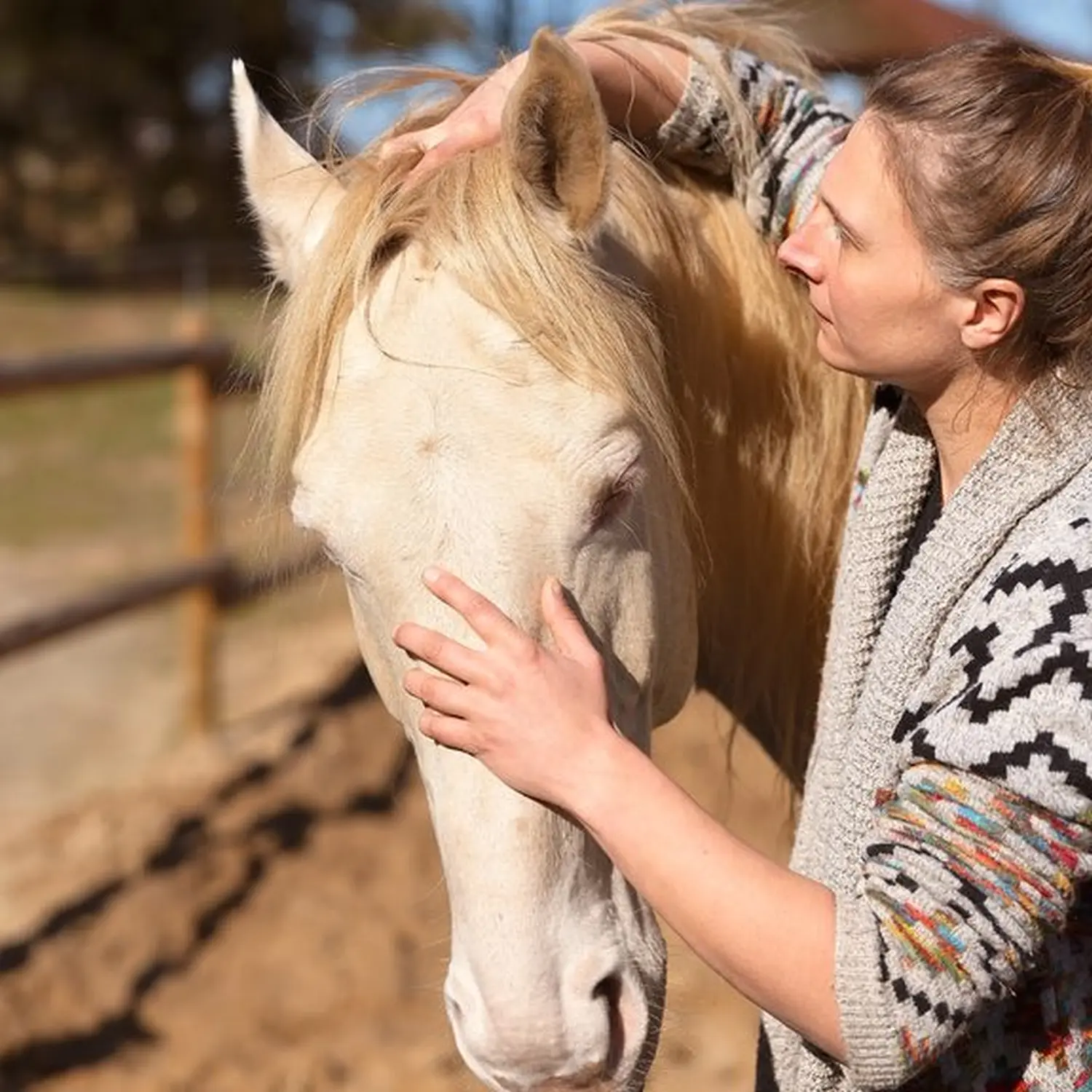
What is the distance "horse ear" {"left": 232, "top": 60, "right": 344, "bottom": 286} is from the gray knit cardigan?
0.69 meters

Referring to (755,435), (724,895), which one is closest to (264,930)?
(755,435)

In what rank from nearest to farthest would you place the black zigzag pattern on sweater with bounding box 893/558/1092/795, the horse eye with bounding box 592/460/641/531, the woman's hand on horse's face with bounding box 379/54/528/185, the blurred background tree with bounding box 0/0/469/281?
the black zigzag pattern on sweater with bounding box 893/558/1092/795
the horse eye with bounding box 592/460/641/531
the woman's hand on horse's face with bounding box 379/54/528/185
the blurred background tree with bounding box 0/0/469/281

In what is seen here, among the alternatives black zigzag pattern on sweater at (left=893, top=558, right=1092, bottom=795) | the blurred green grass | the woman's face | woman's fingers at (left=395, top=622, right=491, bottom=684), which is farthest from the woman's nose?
the blurred green grass

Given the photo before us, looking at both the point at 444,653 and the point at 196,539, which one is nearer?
the point at 444,653

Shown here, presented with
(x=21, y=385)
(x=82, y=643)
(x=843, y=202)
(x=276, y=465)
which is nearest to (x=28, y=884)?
(x=21, y=385)

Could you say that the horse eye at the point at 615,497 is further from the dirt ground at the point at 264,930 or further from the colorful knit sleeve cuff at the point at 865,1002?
the dirt ground at the point at 264,930

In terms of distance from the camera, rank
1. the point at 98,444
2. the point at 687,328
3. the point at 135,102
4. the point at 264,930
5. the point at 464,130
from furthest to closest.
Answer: the point at 135,102 < the point at 98,444 < the point at 264,930 < the point at 687,328 < the point at 464,130

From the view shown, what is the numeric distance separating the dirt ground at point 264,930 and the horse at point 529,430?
4.40 ft

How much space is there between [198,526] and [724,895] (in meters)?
4.88

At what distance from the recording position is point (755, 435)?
1.91 meters

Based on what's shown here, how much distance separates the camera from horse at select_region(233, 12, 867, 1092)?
55.2 inches

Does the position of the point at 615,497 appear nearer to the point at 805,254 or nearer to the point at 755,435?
the point at 805,254

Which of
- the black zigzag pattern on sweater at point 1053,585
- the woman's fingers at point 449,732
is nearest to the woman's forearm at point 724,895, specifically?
the woman's fingers at point 449,732

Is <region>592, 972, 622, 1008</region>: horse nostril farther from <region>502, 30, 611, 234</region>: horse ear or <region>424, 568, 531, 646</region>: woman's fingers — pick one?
<region>502, 30, 611, 234</region>: horse ear
